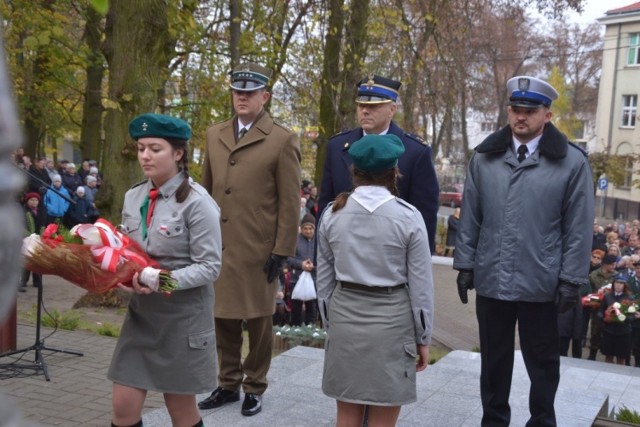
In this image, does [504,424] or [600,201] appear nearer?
[504,424]

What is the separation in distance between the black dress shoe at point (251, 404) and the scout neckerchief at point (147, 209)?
1.79 meters

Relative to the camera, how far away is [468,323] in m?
13.7

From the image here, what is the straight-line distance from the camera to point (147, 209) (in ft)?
12.5

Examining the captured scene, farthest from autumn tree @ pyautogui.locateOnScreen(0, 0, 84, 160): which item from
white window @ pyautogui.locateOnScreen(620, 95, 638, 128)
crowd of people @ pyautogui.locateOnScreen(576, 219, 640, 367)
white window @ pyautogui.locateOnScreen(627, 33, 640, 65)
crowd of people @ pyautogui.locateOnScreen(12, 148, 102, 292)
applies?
white window @ pyautogui.locateOnScreen(620, 95, 638, 128)

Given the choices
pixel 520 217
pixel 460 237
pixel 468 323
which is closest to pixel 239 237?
pixel 460 237

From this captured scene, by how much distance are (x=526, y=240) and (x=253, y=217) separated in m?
1.71

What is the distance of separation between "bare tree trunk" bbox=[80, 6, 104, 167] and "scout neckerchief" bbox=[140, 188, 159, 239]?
1382 cm

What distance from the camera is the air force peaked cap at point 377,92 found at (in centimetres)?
480

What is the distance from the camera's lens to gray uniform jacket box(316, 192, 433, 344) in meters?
3.78

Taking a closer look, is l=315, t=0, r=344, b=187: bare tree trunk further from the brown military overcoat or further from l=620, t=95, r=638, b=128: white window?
l=620, t=95, r=638, b=128: white window

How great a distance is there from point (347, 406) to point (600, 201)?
4874 centimetres

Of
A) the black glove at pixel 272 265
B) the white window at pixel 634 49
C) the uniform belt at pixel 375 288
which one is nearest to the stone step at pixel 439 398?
the black glove at pixel 272 265

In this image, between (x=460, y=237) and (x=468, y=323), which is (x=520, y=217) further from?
(x=468, y=323)

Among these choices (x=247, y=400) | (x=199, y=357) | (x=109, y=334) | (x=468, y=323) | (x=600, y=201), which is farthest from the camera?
(x=600, y=201)
